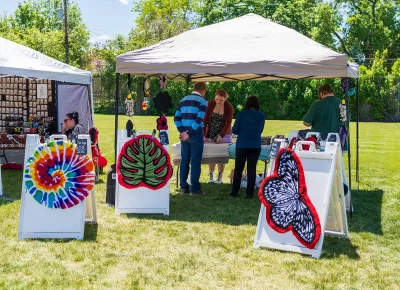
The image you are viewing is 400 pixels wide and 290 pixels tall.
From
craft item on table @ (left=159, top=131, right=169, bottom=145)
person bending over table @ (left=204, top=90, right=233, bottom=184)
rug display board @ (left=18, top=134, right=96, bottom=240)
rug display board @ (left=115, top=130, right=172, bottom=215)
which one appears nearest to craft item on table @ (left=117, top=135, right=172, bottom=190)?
rug display board @ (left=115, top=130, right=172, bottom=215)

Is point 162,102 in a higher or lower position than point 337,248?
higher

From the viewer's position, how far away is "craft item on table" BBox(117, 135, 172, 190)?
5977 millimetres

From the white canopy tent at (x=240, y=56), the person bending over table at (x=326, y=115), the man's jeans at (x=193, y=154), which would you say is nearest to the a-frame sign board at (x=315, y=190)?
the white canopy tent at (x=240, y=56)

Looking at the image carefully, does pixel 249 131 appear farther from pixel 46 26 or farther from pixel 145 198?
pixel 46 26

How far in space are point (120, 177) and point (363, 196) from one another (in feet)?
11.4

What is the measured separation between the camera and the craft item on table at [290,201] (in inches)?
182

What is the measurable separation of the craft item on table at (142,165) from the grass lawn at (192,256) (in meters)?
0.38

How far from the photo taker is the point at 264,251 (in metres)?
4.70

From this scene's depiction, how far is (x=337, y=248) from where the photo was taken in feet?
15.9

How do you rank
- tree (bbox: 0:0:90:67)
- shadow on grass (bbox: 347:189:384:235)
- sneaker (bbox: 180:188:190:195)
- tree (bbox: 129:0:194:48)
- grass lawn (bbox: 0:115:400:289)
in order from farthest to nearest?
tree (bbox: 129:0:194:48) → tree (bbox: 0:0:90:67) → sneaker (bbox: 180:188:190:195) → shadow on grass (bbox: 347:189:384:235) → grass lawn (bbox: 0:115:400:289)

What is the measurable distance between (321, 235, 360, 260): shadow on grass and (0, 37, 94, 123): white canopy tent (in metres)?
4.88

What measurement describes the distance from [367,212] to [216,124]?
242 cm

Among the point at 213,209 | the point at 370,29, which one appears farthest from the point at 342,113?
the point at 370,29

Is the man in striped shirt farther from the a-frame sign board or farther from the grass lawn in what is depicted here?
the a-frame sign board
